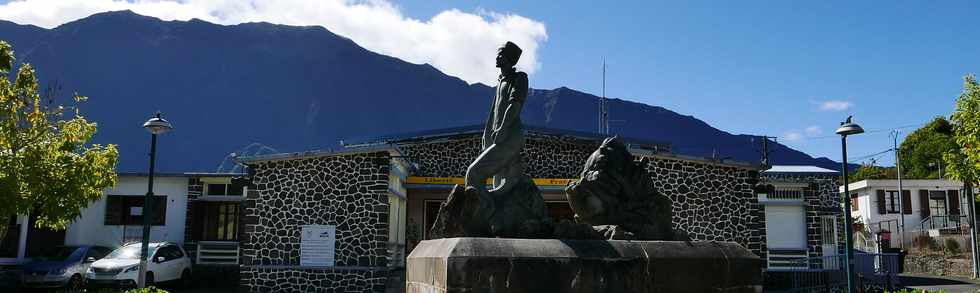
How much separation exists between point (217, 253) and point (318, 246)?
16.9ft

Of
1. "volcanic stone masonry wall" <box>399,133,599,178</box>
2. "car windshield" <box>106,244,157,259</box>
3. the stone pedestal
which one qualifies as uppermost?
"volcanic stone masonry wall" <box>399,133,599,178</box>

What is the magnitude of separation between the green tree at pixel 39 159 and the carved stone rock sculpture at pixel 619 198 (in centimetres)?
885

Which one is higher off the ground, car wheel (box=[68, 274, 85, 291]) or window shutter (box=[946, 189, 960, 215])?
window shutter (box=[946, 189, 960, 215])

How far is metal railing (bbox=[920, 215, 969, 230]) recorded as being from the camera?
33.4m

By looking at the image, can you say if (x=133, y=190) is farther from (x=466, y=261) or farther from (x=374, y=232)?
(x=466, y=261)

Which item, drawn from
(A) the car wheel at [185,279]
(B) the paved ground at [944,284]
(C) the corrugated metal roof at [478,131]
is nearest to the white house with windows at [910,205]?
(B) the paved ground at [944,284]

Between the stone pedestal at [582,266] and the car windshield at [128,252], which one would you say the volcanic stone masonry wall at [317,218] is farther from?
the stone pedestal at [582,266]

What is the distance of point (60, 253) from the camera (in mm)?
20531

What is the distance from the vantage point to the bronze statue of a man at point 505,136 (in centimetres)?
704

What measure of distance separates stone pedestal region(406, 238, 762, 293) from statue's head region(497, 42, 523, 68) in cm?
192

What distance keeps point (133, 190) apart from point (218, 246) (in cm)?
339

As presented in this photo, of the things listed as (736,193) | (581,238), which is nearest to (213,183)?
(736,193)

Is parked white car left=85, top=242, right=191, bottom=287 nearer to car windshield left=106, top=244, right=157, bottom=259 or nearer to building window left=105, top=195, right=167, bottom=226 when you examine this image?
car windshield left=106, top=244, right=157, bottom=259

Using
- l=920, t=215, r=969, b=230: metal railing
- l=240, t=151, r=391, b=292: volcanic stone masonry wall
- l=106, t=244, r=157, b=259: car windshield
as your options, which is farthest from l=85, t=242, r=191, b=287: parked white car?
l=920, t=215, r=969, b=230: metal railing
